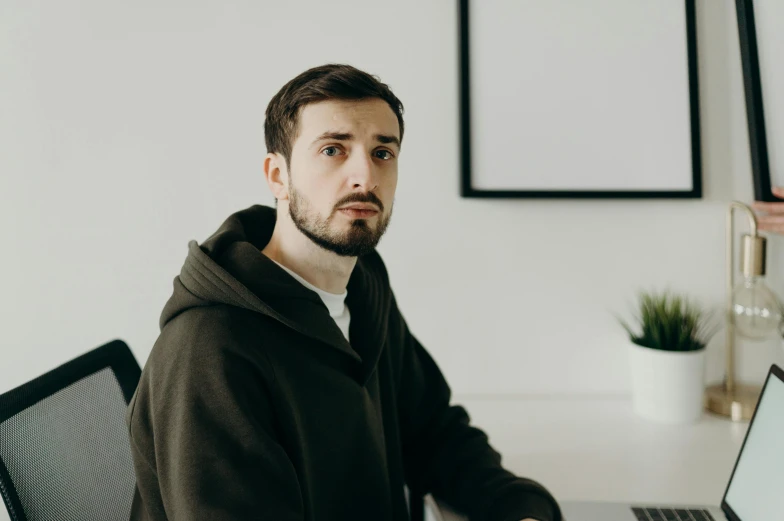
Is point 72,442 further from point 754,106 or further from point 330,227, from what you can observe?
point 754,106

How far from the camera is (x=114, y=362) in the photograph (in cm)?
107

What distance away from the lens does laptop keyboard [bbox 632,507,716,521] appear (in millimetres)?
1005

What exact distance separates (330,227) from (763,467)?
2.37ft

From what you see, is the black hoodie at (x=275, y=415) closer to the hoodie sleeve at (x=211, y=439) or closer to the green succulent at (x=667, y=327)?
the hoodie sleeve at (x=211, y=439)

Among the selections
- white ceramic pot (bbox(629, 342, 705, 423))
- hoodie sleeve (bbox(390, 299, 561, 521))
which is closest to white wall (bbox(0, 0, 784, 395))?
white ceramic pot (bbox(629, 342, 705, 423))

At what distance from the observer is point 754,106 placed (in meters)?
1.41

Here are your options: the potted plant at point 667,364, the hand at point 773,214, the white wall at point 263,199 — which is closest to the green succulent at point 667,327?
the potted plant at point 667,364

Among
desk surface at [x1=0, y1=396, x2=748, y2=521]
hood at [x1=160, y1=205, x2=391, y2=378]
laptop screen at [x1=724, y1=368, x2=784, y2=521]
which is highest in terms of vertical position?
hood at [x1=160, y1=205, x2=391, y2=378]

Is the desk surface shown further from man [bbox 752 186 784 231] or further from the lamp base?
man [bbox 752 186 784 231]

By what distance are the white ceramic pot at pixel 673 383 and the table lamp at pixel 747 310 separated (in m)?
0.08

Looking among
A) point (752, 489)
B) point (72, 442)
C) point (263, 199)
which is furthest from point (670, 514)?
point (263, 199)

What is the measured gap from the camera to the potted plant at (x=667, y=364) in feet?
4.58

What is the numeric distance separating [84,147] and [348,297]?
81 cm

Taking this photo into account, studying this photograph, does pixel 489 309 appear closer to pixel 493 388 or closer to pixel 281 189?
pixel 493 388
